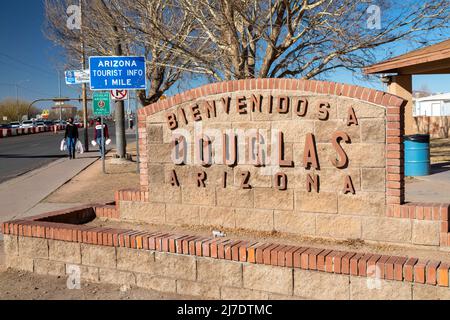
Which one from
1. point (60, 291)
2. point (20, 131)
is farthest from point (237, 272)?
point (20, 131)

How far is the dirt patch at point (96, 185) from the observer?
10953 mm

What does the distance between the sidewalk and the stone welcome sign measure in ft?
11.8

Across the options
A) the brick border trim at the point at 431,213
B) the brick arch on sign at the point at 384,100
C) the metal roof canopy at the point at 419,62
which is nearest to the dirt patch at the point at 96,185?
the brick arch on sign at the point at 384,100

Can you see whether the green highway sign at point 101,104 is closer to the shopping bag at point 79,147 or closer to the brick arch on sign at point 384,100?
the shopping bag at point 79,147

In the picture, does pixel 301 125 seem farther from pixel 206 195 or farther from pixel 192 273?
pixel 192 273

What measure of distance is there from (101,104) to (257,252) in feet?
50.4

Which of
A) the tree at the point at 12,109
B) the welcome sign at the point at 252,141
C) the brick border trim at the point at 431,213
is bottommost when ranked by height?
the brick border trim at the point at 431,213

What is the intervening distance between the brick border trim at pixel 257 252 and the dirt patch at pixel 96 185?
4.71 metres

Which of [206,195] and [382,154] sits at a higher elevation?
[382,154]

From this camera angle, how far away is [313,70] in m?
12.8

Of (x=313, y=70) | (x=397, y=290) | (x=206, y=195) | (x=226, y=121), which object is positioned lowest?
(x=397, y=290)

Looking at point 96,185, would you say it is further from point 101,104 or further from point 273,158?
point 273,158
